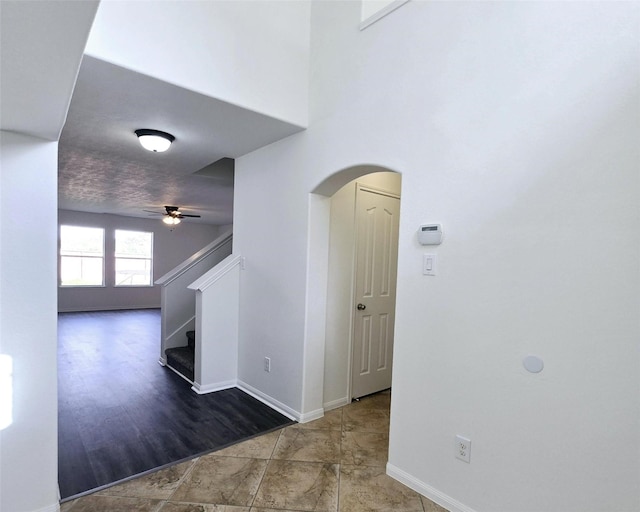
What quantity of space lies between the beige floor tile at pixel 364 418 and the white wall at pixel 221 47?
2504 mm

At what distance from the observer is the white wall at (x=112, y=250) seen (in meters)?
8.09

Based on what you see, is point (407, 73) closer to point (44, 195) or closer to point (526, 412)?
Result: point (526, 412)

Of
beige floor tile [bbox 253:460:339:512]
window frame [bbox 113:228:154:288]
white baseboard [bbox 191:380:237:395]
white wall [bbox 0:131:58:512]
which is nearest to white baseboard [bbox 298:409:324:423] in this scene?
beige floor tile [bbox 253:460:339:512]

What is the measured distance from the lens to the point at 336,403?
10.3ft

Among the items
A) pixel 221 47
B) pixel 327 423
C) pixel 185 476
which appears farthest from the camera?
pixel 327 423

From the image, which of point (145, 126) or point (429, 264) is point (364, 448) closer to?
point (429, 264)

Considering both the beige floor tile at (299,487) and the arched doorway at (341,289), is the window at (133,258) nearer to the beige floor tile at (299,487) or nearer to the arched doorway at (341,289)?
the arched doorway at (341,289)

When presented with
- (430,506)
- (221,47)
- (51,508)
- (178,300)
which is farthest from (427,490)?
(178,300)

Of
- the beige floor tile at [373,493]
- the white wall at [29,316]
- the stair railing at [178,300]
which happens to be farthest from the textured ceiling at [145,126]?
the beige floor tile at [373,493]

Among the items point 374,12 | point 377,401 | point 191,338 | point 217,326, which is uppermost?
point 374,12

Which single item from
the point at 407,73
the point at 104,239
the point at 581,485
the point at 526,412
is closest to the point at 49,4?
the point at 407,73

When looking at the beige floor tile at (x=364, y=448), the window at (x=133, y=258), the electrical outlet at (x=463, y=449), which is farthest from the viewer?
Result: the window at (x=133, y=258)

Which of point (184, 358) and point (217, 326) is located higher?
point (217, 326)

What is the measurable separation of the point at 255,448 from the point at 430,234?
1897 millimetres
